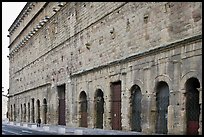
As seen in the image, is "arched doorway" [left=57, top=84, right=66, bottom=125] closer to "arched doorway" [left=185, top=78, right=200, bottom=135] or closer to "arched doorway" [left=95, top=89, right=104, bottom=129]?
"arched doorway" [left=95, top=89, right=104, bottom=129]

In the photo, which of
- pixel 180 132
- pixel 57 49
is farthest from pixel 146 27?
pixel 57 49

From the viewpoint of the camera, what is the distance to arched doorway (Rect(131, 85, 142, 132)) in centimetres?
2603

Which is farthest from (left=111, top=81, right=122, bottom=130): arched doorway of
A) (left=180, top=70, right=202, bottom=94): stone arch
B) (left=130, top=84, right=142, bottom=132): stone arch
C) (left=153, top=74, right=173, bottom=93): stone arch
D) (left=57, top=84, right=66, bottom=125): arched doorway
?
(left=57, top=84, right=66, bottom=125): arched doorway

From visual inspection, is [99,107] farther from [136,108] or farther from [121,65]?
[136,108]

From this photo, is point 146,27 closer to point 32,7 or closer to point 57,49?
point 57,49

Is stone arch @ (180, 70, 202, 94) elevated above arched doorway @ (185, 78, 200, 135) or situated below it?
above

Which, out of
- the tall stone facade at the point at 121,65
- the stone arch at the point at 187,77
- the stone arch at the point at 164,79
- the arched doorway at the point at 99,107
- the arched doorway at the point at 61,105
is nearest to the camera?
the stone arch at the point at 187,77

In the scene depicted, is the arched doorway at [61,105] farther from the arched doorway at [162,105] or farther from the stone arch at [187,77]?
the stone arch at [187,77]

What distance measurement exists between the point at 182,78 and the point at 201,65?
5.35ft

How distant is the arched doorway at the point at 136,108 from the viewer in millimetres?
26031

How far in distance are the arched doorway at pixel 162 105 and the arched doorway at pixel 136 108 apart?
78.9 inches

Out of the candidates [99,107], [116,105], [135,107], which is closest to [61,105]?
[99,107]

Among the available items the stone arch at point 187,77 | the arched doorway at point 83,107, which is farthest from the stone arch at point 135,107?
the arched doorway at point 83,107

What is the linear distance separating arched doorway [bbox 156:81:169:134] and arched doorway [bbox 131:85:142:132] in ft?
6.57
